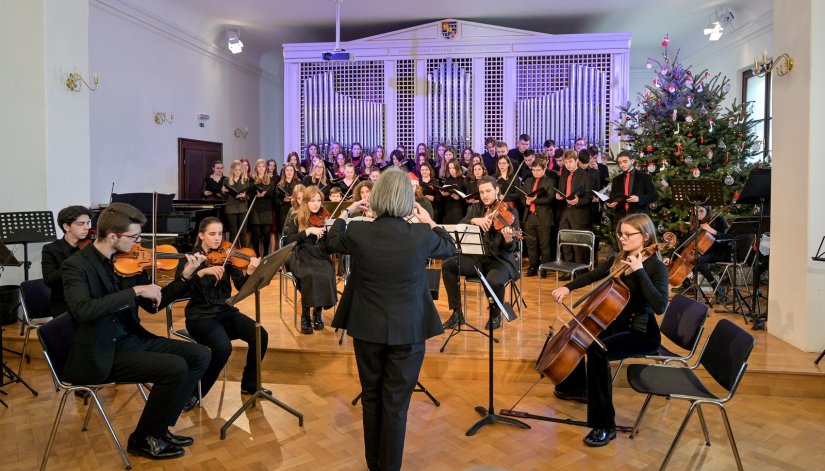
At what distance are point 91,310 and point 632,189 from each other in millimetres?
5791

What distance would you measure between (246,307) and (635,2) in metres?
7.67

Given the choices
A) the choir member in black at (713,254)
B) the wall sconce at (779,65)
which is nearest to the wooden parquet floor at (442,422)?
the choir member in black at (713,254)

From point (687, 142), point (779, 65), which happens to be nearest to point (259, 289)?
point (779, 65)

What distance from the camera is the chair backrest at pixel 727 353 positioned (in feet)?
9.31

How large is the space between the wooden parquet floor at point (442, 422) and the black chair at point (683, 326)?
428mm

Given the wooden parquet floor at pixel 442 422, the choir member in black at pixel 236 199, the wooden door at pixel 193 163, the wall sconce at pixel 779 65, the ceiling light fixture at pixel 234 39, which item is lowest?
Answer: the wooden parquet floor at pixel 442 422

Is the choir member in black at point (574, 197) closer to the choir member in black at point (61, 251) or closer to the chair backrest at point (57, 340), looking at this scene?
the choir member in black at point (61, 251)

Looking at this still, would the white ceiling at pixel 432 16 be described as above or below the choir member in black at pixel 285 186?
above

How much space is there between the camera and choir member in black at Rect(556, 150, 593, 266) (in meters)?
7.46

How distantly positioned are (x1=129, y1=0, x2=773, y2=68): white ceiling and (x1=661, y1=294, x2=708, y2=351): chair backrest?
7439 mm

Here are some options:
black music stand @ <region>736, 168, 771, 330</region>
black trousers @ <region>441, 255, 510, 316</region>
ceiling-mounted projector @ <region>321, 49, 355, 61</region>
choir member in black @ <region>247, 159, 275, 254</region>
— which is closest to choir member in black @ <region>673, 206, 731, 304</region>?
black music stand @ <region>736, 168, 771, 330</region>

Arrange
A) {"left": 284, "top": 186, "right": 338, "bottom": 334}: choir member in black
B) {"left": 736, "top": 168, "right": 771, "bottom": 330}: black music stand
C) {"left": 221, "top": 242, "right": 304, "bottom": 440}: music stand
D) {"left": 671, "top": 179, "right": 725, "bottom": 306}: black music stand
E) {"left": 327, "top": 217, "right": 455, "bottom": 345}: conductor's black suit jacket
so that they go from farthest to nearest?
{"left": 671, "top": 179, "right": 725, "bottom": 306}: black music stand < {"left": 736, "top": 168, "right": 771, "bottom": 330}: black music stand < {"left": 284, "top": 186, "right": 338, "bottom": 334}: choir member in black < {"left": 221, "top": 242, "right": 304, "bottom": 440}: music stand < {"left": 327, "top": 217, "right": 455, "bottom": 345}: conductor's black suit jacket

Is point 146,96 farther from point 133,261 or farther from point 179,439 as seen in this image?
point 179,439

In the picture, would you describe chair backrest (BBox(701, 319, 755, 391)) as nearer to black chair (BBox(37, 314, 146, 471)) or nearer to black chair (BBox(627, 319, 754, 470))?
black chair (BBox(627, 319, 754, 470))
